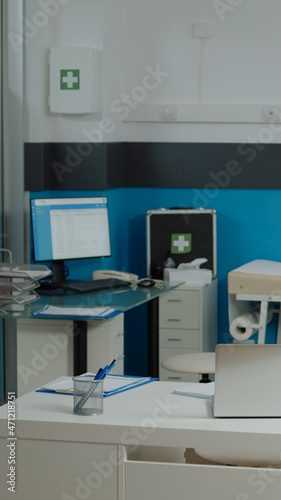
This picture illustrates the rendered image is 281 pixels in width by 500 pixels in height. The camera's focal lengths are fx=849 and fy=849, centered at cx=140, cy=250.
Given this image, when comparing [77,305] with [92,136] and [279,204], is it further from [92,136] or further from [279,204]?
[279,204]

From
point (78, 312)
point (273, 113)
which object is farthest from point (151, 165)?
point (78, 312)

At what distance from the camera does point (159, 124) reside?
19.1 ft

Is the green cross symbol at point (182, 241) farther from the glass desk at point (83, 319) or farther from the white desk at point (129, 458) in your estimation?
the white desk at point (129, 458)

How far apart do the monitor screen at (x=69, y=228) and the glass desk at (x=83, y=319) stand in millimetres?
313

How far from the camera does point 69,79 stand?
5.25 m

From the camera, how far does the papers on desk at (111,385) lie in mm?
2650

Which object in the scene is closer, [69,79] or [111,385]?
[111,385]

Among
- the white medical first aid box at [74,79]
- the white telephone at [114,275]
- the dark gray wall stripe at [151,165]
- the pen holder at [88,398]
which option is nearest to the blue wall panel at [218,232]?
the dark gray wall stripe at [151,165]

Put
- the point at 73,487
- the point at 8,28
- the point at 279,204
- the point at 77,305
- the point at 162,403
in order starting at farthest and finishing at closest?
1. the point at 279,204
2. the point at 8,28
3. the point at 77,305
4. the point at 162,403
5. the point at 73,487

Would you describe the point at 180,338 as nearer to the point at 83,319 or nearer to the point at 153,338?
the point at 153,338

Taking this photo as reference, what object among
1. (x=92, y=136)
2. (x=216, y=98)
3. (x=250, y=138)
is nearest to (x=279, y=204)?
(x=250, y=138)

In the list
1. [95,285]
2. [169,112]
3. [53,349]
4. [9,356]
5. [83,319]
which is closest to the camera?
[83,319]

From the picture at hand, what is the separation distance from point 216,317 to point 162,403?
10.7ft

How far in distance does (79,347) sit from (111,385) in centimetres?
135
